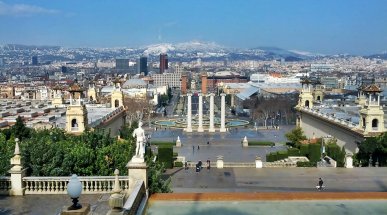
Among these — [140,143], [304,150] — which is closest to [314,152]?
[304,150]

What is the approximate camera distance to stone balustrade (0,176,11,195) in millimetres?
16672

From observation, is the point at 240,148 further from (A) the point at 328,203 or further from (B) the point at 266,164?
(A) the point at 328,203

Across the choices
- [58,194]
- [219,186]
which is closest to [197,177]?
[219,186]

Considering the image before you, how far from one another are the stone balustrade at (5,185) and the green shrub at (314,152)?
2992 cm

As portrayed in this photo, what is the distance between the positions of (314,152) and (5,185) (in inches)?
1189

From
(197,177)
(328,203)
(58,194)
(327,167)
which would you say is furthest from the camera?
(327,167)

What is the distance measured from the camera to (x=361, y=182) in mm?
32281

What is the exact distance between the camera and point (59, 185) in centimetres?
1694

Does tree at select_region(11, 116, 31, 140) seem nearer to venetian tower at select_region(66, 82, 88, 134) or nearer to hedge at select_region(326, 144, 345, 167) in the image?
venetian tower at select_region(66, 82, 88, 134)

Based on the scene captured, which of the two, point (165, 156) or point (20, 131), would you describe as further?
point (165, 156)

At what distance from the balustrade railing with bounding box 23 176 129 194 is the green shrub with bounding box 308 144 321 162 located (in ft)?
92.4

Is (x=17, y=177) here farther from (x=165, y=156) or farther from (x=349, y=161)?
(x=349, y=161)

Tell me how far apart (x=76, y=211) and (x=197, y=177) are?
25.5 metres

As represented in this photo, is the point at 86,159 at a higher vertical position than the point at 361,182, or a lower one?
higher
